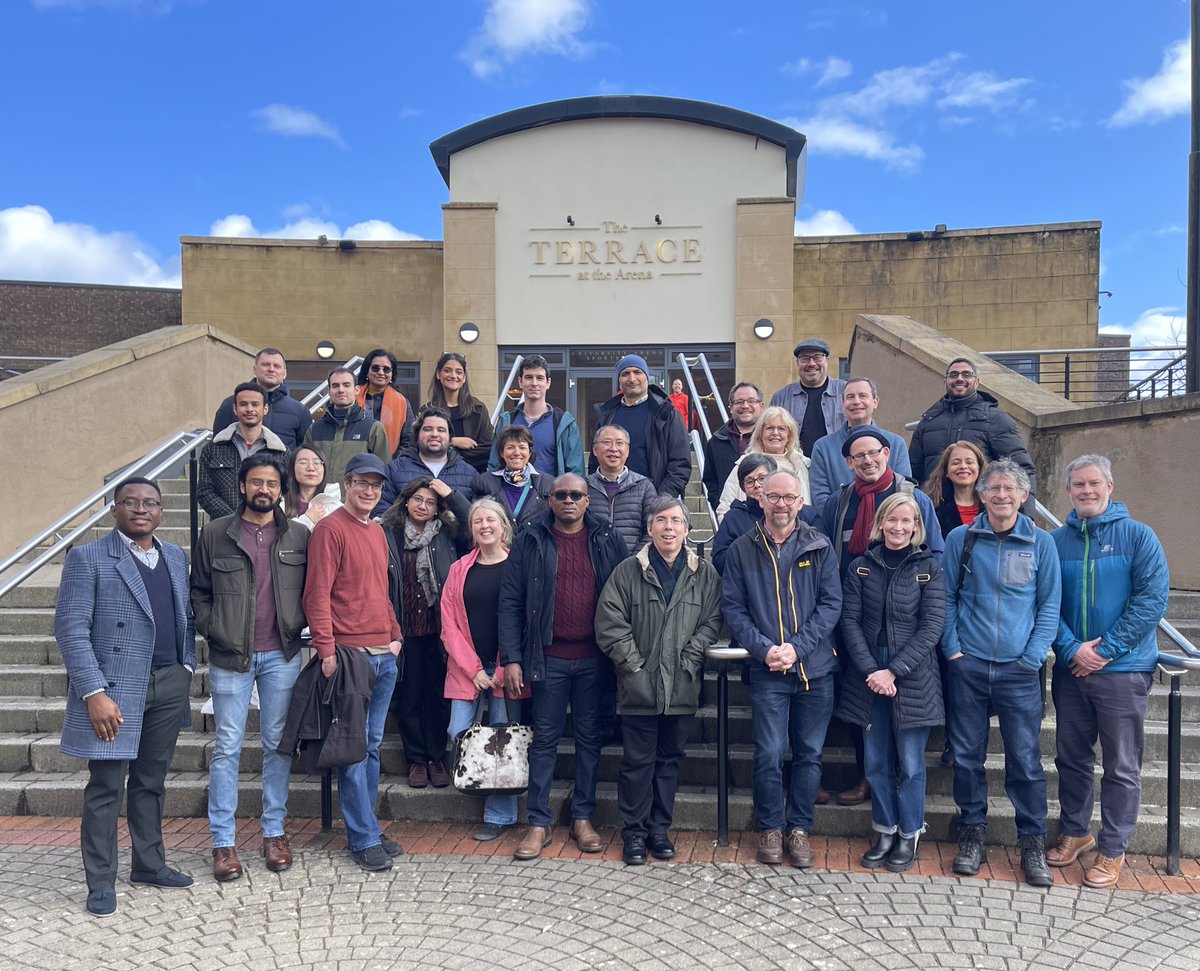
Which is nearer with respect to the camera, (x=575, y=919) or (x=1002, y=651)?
(x=575, y=919)

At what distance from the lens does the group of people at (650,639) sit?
13.4 ft

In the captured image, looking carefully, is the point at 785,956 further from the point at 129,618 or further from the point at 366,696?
the point at 129,618

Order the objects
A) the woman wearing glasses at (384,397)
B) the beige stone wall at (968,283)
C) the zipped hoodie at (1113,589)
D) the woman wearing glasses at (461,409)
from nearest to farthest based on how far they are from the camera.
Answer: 1. the zipped hoodie at (1113,589)
2. the woman wearing glasses at (461,409)
3. the woman wearing glasses at (384,397)
4. the beige stone wall at (968,283)

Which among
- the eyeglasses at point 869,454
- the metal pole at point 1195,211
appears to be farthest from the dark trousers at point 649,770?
the metal pole at point 1195,211

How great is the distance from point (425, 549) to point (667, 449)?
69.0 inches

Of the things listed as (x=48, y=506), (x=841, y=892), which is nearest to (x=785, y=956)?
(x=841, y=892)

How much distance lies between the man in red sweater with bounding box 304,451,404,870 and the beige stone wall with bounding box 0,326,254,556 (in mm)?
5176

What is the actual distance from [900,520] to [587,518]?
1512 mm

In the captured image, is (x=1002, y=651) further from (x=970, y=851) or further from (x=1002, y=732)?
(x=970, y=851)

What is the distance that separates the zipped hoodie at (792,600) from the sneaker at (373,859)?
6.37 feet

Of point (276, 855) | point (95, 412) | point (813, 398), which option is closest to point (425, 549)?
point (276, 855)

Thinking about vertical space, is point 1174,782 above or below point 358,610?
below

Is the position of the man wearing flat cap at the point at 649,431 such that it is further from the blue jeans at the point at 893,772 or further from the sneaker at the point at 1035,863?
the sneaker at the point at 1035,863

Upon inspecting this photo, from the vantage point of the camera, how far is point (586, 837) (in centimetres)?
447
